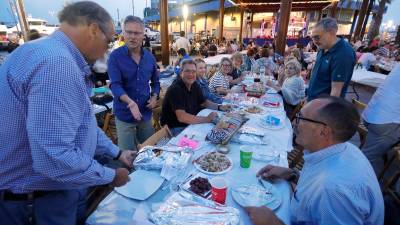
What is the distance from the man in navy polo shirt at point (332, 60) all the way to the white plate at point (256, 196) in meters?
2.08

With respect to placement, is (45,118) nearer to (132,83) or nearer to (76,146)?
(76,146)

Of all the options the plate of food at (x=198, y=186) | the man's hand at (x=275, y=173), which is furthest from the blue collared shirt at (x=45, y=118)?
the man's hand at (x=275, y=173)

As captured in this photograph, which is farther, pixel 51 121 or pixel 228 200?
pixel 228 200

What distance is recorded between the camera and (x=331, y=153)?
123cm

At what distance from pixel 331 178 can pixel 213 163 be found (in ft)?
2.67

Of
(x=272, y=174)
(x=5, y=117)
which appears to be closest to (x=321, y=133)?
(x=272, y=174)

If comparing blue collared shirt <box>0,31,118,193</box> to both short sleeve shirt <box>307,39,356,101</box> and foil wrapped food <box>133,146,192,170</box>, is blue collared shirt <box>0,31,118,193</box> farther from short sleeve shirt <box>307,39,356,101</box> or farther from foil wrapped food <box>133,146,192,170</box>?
short sleeve shirt <box>307,39,356,101</box>

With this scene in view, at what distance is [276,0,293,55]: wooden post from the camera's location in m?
6.97

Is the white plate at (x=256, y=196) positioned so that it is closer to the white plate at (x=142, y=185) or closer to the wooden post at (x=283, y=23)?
the white plate at (x=142, y=185)

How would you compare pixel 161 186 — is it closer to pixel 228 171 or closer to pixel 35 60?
pixel 228 171

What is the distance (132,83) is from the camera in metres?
2.69

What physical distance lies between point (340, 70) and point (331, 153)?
213cm

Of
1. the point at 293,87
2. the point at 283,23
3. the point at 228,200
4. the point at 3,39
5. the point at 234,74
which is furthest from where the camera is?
the point at 3,39

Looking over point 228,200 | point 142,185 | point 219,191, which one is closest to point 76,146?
point 142,185
